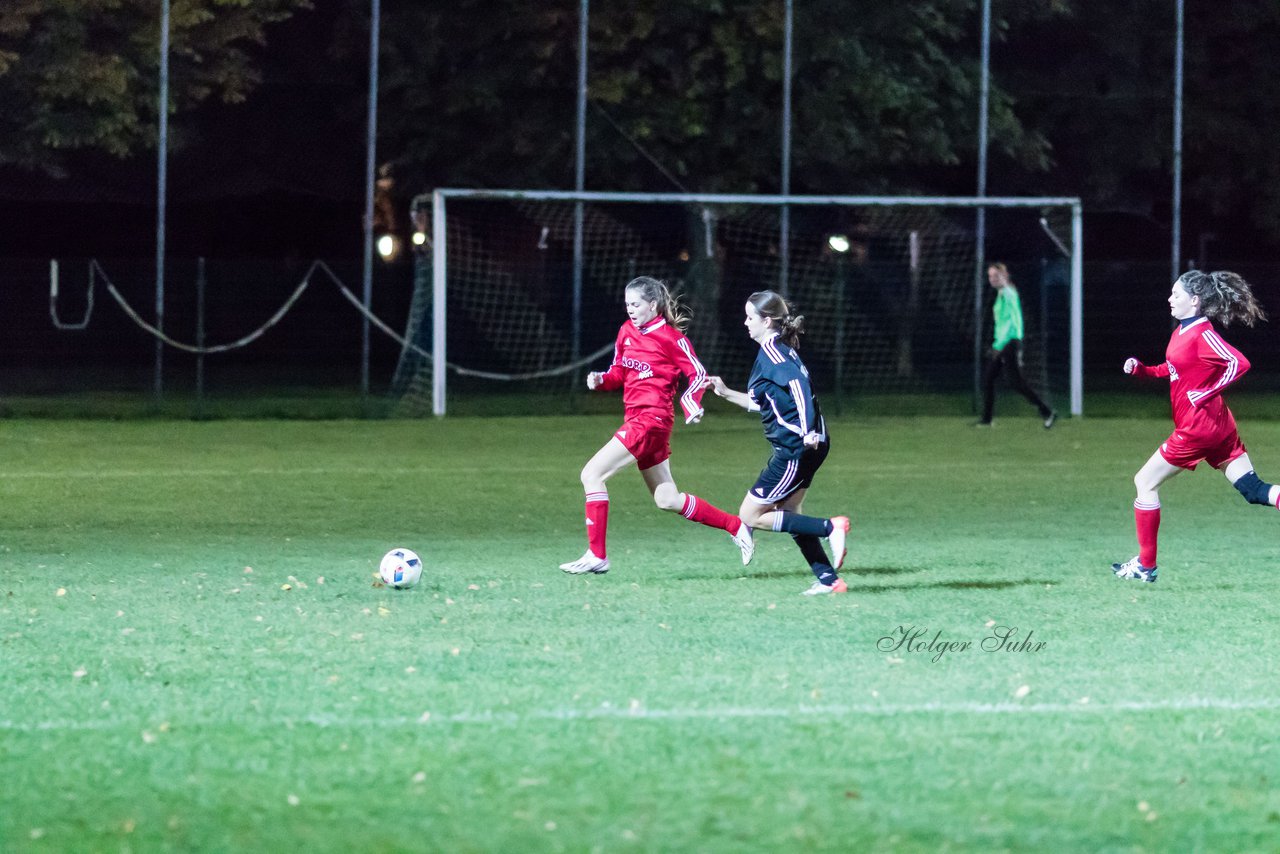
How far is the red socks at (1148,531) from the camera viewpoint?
9648mm

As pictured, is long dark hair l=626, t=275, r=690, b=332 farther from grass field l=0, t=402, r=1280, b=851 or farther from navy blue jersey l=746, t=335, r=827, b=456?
grass field l=0, t=402, r=1280, b=851

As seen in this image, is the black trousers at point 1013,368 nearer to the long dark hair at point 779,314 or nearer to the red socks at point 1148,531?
the red socks at point 1148,531

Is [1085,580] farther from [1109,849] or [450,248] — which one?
[450,248]

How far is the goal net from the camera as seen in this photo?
25797mm

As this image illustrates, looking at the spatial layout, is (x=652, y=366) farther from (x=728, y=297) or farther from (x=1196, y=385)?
(x=728, y=297)

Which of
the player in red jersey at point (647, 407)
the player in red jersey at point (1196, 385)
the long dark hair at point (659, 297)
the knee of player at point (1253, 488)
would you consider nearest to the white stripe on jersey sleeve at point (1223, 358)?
the player in red jersey at point (1196, 385)

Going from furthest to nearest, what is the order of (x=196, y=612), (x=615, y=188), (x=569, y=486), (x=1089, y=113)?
(x=1089, y=113) < (x=615, y=188) < (x=569, y=486) < (x=196, y=612)

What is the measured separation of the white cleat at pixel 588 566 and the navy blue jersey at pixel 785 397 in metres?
1.25

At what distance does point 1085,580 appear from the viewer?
959cm

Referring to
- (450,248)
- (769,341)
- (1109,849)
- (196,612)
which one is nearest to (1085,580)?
(769,341)

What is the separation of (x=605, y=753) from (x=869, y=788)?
0.83m

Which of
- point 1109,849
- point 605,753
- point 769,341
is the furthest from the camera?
point 769,341

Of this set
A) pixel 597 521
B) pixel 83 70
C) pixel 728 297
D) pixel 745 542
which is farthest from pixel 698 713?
pixel 728 297

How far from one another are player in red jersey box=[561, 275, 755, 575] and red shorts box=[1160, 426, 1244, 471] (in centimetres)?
229
